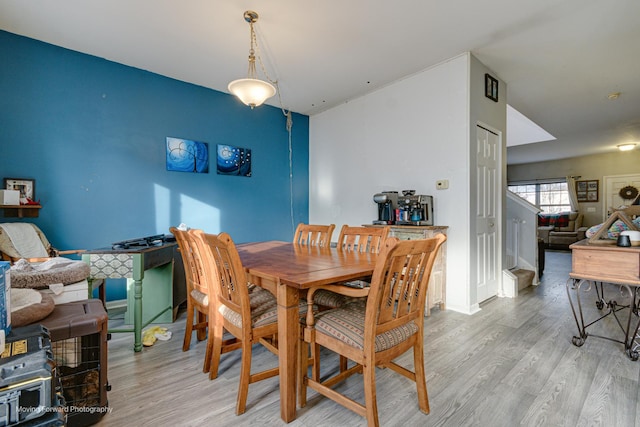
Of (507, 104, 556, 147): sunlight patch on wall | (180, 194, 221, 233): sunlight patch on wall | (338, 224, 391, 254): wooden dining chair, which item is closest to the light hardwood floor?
(338, 224, 391, 254): wooden dining chair

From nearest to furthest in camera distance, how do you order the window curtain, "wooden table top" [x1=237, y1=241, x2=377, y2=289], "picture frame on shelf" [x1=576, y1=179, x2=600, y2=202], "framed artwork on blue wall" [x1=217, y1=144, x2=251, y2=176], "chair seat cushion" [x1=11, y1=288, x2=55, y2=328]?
"chair seat cushion" [x1=11, y1=288, x2=55, y2=328], "wooden table top" [x1=237, y1=241, x2=377, y2=289], "framed artwork on blue wall" [x1=217, y1=144, x2=251, y2=176], "picture frame on shelf" [x1=576, y1=179, x2=600, y2=202], the window curtain

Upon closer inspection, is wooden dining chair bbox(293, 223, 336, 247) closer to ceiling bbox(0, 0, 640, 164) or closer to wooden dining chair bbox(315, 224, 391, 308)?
wooden dining chair bbox(315, 224, 391, 308)

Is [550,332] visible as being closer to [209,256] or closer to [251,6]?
[209,256]

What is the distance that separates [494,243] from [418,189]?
3.64 ft

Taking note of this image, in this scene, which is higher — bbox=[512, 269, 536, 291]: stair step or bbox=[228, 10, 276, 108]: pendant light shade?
bbox=[228, 10, 276, 108]: pendant light shade

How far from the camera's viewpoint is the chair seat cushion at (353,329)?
135cm

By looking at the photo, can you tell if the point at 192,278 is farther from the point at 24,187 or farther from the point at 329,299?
the point at 24,187

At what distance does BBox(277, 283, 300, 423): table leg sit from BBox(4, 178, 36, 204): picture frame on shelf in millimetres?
2916

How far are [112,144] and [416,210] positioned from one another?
3.44 m

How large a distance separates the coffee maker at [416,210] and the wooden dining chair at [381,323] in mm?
1888

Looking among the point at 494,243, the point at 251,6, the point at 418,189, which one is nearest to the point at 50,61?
the point at 251,6

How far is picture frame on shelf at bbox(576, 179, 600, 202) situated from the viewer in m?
8.31

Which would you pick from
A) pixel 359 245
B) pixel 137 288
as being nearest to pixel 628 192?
pixel 359 245

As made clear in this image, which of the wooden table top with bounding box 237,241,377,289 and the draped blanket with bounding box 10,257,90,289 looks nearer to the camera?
the wooden table top with bounding box 237,241,377,289
